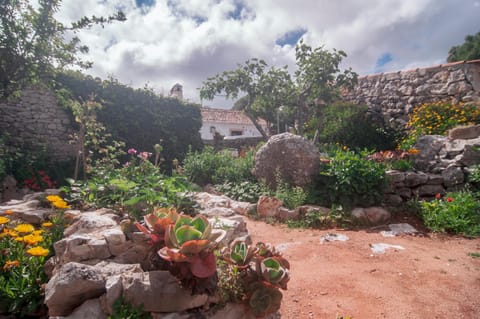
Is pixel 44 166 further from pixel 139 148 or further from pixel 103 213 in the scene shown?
pixel 103 213

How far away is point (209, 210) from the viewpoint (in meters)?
3.41

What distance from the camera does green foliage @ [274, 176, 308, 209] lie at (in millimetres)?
5004

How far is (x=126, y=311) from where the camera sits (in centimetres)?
141

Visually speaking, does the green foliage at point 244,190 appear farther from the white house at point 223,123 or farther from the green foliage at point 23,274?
the white house at point 223,123

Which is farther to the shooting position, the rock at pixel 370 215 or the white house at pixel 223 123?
the white house at pixel 223 123

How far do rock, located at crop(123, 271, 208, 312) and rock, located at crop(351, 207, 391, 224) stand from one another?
12.5 feet

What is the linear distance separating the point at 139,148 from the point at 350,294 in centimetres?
727

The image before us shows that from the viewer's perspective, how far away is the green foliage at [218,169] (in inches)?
257

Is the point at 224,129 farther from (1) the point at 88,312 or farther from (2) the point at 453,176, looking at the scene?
(1) the point at 88,312

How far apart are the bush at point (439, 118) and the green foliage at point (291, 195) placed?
3450 millimetres

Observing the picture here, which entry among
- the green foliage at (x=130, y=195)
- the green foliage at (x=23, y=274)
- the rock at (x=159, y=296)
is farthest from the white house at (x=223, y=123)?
the rock at (x=159, y=296)

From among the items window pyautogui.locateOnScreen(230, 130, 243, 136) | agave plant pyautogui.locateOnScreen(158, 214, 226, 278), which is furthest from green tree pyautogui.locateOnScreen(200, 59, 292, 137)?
window pyautogui.locateOnScreen(230, 130, 243, 136)

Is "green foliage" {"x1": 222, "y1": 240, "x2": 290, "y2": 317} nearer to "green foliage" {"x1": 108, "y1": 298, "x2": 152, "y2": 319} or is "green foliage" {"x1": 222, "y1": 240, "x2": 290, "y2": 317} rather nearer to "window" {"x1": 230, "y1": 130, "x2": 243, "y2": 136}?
"green foliage" {"x1": 108, "y1": 298, "x2": 152, "y2": 319}

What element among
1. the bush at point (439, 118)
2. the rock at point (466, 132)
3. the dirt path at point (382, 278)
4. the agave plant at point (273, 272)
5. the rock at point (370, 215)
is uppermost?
the bush at point (439, 118)
